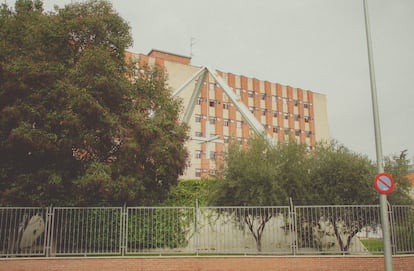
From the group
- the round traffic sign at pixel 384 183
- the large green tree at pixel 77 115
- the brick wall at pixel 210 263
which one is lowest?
the brick wall at pixel 210 263

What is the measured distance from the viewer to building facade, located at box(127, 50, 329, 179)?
55.4m

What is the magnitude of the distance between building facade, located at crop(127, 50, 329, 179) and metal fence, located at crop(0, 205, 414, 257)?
34.5 m

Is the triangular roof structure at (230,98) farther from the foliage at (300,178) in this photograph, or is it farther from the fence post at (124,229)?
the fence post at (124,229)

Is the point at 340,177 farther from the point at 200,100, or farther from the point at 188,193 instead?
the point at 200,100

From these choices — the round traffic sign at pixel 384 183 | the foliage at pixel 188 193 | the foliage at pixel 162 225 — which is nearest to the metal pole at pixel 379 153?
the round traffic sign at pixel 384 183

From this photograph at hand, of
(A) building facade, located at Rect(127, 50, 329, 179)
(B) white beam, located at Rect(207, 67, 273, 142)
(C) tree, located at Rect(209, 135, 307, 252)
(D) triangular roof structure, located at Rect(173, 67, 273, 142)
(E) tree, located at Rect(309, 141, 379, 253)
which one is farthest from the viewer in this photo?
(A) building facade, located at Rect(127, 50, 329, 179)

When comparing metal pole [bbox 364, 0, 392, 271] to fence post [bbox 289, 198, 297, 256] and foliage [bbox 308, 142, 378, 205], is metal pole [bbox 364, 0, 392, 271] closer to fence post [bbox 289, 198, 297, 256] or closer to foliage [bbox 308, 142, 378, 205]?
fence post [bbox 289, 198, 297, 256]

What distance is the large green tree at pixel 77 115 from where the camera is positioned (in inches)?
616

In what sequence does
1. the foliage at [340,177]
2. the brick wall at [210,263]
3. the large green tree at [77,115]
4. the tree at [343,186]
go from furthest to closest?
1. the foliage at [340,177]
2. the tree at [343,186]
3. the large green tree at [77,115]
4. the brick wall at [210,263]

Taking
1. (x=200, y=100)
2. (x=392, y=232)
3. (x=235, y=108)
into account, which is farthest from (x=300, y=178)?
(x=200, y=100)

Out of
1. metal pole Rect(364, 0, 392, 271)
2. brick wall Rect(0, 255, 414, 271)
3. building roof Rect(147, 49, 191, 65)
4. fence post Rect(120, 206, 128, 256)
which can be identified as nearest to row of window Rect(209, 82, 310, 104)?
building roof Rect(147, 49, 191, 65)

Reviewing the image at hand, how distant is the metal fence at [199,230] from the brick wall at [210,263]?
1.07ft

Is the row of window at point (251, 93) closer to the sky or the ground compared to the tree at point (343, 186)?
closer to the sky

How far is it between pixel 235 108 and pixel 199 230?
3953 centimetres
